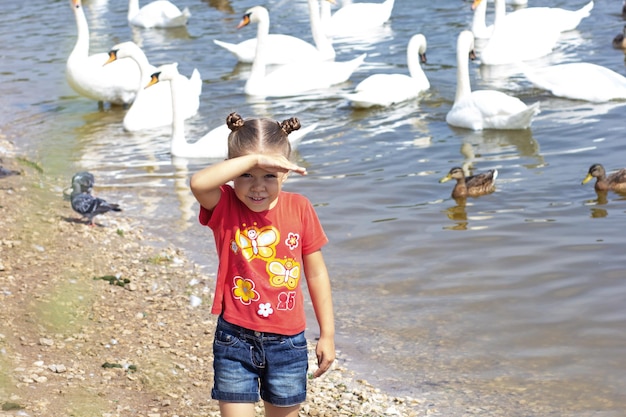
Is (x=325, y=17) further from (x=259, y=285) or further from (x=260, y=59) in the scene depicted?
(x=259, y=285)

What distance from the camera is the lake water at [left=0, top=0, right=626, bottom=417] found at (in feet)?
21.2

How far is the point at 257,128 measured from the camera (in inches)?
159

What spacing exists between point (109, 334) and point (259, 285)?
2340 millimetres

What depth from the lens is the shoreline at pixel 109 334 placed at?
5.21 m

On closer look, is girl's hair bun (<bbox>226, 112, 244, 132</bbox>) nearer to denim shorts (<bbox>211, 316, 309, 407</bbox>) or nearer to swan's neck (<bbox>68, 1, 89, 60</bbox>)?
denim shorts (<bbox>211, 316, 309, 407</bbox>)

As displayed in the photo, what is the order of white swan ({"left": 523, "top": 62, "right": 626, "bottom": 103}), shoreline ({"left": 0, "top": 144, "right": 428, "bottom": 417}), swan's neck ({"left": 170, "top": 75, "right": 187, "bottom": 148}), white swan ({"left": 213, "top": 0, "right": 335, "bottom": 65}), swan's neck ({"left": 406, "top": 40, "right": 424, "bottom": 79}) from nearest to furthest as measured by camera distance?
1. shoreline ({"left": 0, "top": 144, "right": 428, "bottom": 417})
2. swan's neck ({"left": 170, "top": 75, "right": 187, "bottom": 148})
3. white swan ({"left": 523, "top": 62, "right": 626, "bottom": 103})
4. swan's neck ({"left": 406, "top": 40, "right": 424, "bottom": 79})
5. white swan ({"left": 213, "top": 0, "right": 335, "bottom": 65})

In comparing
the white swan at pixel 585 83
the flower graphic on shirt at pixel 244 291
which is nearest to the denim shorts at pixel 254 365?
the flower graphic on shirt at pixel 244 291

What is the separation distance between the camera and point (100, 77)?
50.7 feet

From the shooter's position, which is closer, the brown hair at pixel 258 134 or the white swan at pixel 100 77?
the brown hair at pixel 258 134

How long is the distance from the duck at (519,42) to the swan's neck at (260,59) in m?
3.48

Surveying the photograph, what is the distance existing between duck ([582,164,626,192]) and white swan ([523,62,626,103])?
3.83 meters

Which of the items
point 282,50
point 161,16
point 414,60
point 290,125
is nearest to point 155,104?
point 414,60

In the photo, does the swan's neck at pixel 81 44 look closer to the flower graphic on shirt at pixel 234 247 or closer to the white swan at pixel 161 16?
the white swan at pixel 161 16

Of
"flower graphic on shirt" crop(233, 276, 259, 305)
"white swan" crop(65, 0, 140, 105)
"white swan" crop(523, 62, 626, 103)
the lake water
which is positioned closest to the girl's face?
"flower graphic on shirt" crop(233, 276, 259, 305)
